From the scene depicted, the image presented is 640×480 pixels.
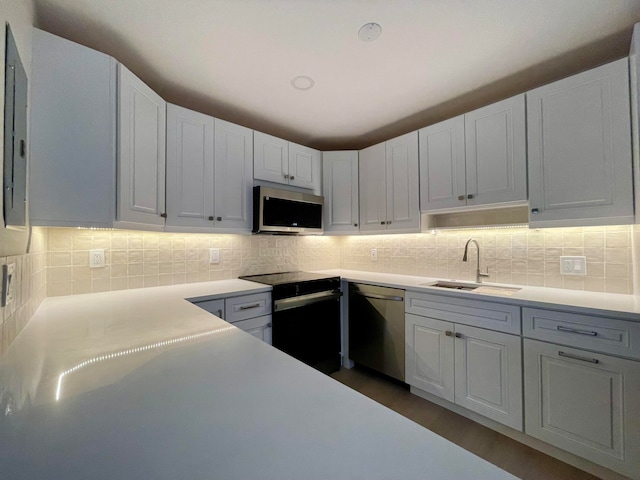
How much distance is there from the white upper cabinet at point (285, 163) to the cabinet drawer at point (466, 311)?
1.46m

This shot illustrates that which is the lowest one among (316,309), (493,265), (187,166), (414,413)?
(414,413)

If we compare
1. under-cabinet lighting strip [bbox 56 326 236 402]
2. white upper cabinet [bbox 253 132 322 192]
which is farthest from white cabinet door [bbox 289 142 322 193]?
under-cabinet lighting strip [bbox 56 326 236 402]

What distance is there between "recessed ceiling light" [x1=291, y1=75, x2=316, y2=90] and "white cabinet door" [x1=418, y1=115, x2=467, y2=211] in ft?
3.37

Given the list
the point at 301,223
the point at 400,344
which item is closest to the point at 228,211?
the point at 301,223

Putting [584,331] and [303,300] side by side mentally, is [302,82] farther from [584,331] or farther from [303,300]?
[584,331]

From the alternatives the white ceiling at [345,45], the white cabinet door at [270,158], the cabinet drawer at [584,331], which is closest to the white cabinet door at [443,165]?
the white ceiling at [345,45]

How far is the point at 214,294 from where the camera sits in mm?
1781

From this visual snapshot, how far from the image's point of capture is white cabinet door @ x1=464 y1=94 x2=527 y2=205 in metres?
1.81

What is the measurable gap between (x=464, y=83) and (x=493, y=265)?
1.38m

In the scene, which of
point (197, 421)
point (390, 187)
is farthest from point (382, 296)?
point (197, 421)

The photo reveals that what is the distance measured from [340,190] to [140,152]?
1.77m

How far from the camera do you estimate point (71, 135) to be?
4.33 feet

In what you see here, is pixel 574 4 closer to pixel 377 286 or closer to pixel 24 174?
pixel 377 286

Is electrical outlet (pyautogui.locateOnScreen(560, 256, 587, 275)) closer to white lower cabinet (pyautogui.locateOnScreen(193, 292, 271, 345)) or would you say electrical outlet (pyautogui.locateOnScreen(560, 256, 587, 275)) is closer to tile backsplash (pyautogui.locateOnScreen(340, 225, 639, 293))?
tile backsplash (pyautogui.locateOnScreen(340, 225, 639, 293))
